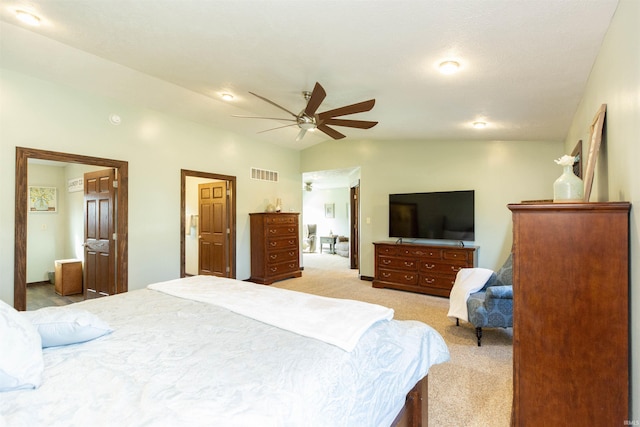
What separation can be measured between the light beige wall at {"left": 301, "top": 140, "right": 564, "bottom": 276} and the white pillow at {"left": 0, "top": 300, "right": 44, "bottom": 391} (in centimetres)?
521

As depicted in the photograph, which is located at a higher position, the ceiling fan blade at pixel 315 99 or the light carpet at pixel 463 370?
the ceiling fan blade at pixel 315 99

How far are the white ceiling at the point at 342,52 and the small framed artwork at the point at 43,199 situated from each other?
330cm

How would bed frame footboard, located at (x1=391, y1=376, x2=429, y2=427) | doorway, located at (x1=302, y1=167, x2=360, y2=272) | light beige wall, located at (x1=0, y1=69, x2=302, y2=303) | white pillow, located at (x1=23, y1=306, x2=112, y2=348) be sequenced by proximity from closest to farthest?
white pillow, located at (x1=23, y1=306, x2=112, y2=348), bed frame footboard, located at (x1=391, y1=376, x2=429, y2=427), light beige wall, located at (x1=0, y1=69, x2=302, y2=303), doorway, located at (x1=302, y1=167, x2=360, y2=272)

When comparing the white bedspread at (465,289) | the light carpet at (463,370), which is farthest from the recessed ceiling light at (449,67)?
the light carpet at (463,370)

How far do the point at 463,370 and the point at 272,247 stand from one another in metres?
3.95

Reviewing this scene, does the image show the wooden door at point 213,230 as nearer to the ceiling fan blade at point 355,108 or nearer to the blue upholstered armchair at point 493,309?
the ceiling fan blade at point 355,108

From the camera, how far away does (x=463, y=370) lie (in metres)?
2.56

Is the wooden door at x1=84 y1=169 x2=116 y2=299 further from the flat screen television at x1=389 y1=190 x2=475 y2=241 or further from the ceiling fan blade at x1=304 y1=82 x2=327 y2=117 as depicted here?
the flat screen television at x1=389 y1=190 x2=475 y2=241

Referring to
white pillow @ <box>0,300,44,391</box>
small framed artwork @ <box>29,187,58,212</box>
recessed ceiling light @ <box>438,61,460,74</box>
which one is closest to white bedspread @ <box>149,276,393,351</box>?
white pillow @ <box>0,300,44,391</box>

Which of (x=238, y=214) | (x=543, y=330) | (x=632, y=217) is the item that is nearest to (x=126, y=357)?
(x=543, y=330)

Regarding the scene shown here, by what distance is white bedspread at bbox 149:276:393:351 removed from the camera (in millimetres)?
1498

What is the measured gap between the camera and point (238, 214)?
226 inches

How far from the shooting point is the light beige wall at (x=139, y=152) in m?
3.18

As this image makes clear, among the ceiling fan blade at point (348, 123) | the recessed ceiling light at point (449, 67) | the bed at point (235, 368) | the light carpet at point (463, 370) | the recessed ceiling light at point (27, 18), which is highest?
the recessed ceiling light at point (27, 18)
